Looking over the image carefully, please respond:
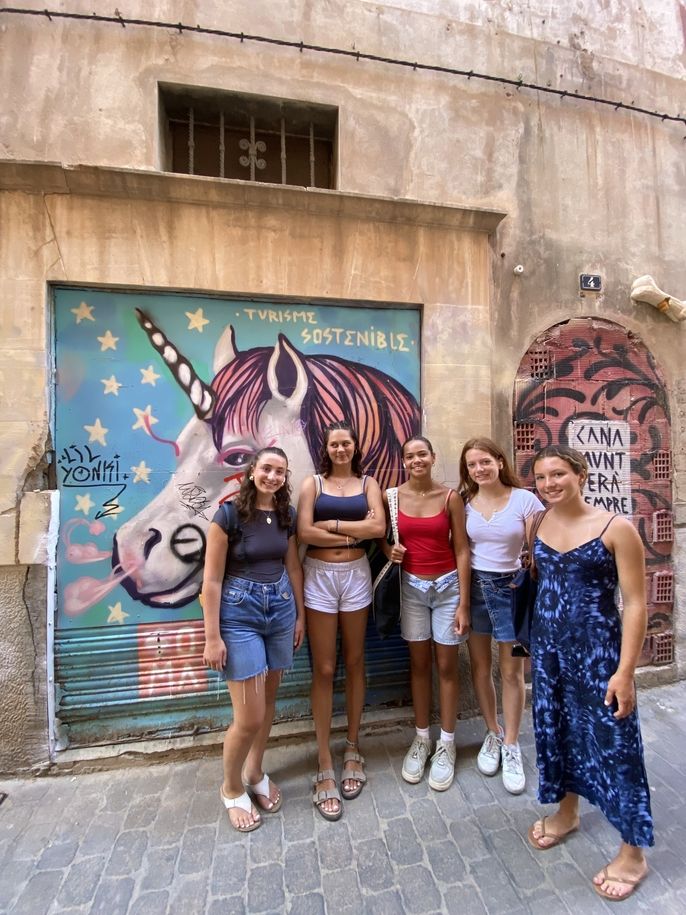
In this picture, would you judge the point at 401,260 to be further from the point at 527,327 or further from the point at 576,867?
the point at 576,867

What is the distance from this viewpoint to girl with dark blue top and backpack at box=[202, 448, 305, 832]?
7.87 ft

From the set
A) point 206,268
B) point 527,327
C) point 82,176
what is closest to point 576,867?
point 527,327

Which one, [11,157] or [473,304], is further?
[473,304]

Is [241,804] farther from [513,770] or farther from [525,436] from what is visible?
[525,436]

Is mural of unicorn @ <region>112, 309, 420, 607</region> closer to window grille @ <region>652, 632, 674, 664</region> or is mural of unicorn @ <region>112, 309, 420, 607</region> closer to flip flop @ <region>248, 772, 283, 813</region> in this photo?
flip flop @ <region>248, 772, 283, 813</region>

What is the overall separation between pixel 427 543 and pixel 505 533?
47 cm

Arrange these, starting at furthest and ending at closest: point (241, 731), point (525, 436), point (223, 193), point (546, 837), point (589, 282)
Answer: point (589, 282), point (525, 436), point (223, 193), point (241, 731), point (546, 837)

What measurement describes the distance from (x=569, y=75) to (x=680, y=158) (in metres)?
1.30

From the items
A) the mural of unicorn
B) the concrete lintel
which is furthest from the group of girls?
the concrete lintel

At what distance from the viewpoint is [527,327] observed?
3785mm

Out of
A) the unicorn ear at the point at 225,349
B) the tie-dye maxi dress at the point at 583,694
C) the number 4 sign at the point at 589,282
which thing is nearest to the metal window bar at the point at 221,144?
the unicorn ear at the point at 225,349

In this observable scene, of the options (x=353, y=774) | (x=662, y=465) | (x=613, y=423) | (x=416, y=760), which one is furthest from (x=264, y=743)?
(x=662, y=465)

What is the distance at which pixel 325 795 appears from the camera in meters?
2.65

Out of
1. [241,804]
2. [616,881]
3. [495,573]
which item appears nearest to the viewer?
[616,881]
